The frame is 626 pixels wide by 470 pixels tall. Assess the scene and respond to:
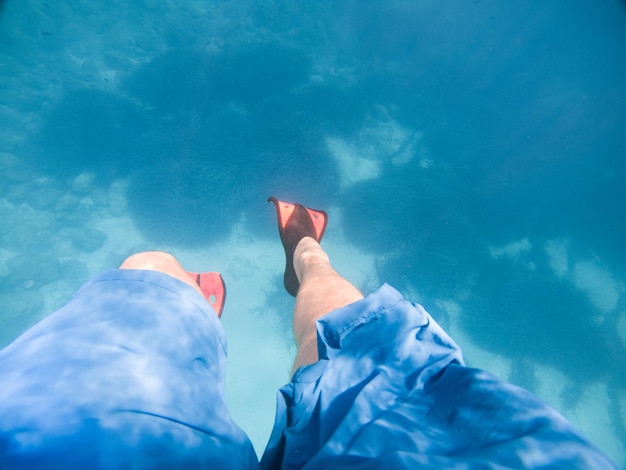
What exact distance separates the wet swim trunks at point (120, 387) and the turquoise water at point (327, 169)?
9.98 ft

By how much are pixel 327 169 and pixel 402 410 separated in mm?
3899

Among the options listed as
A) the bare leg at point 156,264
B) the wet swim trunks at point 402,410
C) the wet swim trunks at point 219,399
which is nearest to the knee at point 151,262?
the bare leg at point 156,264

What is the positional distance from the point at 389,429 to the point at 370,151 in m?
4.55

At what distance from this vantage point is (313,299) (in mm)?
2162

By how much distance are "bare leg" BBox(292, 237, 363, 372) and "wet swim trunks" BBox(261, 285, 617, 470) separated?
41cm

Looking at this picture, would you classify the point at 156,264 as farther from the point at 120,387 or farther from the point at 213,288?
the point at 120,387

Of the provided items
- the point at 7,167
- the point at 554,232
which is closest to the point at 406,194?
the point at 554,232

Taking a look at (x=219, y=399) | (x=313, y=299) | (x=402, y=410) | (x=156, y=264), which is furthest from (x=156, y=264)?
(x=402, y=410)

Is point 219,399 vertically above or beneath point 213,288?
beneath

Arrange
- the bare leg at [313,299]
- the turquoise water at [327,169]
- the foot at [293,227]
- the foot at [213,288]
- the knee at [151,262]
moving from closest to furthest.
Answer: the bare leg at [313,299]
the knee at [151,262]
the foot at [213,288]
the foot at [293,227]
the turquoise water at [327,169]

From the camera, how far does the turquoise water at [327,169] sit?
13.6ft

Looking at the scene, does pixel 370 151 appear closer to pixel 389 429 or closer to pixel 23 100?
pixel 389 429

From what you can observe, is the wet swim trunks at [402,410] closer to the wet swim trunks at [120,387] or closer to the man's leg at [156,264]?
the wet swim trunks at [120,387]

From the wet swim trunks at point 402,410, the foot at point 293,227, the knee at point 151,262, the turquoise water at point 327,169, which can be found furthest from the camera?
the turquoise water at point 327,169
